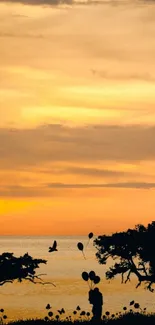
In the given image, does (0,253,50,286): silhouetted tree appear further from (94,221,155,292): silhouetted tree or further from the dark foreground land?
(94,221,155,292): silhouetted tree

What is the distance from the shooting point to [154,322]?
57.3m

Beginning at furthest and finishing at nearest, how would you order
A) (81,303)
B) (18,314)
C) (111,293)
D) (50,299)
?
1. (111,293)
2. (50,299)
3. (81,303)
4. (18,314)

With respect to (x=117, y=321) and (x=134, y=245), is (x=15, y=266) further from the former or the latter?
(x=134, y=245)

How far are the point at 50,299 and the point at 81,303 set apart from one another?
44.2 ft

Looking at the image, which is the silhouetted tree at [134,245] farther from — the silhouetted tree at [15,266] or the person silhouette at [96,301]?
the silhouetted tree at [15,266]

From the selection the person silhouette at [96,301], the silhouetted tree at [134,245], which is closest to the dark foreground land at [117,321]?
the person silhouette at [96,301]

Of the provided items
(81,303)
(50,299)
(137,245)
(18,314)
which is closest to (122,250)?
(137,245)

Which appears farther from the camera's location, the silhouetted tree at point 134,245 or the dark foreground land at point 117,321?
the silhouetted tree at point 134,245

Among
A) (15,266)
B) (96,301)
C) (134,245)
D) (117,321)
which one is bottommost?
(117,321)

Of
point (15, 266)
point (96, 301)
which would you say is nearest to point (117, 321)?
point (96, 301)

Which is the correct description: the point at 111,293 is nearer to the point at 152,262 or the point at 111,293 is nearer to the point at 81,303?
the point at 81,303

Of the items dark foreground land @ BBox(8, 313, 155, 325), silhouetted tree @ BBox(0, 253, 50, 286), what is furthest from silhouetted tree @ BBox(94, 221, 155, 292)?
silhouetted tree @ BBox(0, 253, 50, 286)

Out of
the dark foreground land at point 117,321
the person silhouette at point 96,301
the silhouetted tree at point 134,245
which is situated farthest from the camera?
the silhouetted tree at point 134,245

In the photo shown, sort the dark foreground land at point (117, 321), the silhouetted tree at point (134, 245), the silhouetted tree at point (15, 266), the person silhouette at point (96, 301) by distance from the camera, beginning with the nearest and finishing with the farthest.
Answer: the dark foreground land at point (117, 321) → the person silhouette at point (96, 301) → the silhouetted tree at point (15, 266) → the silhouetted tree at point (134, 245)
